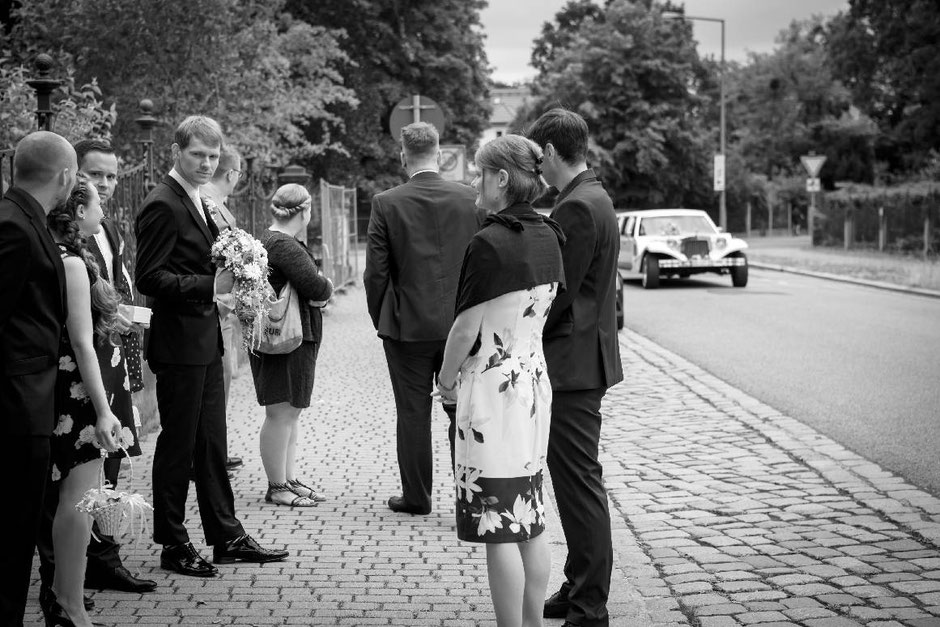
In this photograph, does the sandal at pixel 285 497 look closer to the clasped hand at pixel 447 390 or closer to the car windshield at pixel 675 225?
the clasped hand at pixel 447 390

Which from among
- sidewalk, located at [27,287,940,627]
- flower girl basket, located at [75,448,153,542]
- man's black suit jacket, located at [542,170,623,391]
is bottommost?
sidewalk, located at [27,287,940,627]

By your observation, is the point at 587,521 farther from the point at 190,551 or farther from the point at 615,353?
the point at 190,551

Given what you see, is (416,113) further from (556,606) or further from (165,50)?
(556,606)

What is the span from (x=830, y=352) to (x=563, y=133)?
920 centimetres

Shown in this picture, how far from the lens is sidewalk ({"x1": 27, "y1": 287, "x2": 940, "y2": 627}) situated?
173 inches

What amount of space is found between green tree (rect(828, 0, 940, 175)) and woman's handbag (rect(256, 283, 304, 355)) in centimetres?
3250

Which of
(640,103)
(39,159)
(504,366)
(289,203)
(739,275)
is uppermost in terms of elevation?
(640,103)

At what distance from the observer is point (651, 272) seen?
23172mm

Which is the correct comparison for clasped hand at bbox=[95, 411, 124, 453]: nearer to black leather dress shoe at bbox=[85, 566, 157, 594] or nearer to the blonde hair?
black leather dress shoe at bbox=[85, 566, 157, 594]

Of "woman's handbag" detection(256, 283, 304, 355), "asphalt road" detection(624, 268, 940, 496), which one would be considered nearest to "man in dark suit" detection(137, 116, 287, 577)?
"woman's handbag" detection(256, 283, 304, 355)

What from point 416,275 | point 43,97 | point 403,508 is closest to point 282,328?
point 416,275

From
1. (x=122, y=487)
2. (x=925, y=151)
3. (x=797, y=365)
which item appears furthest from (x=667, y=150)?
(x=122, y=487)

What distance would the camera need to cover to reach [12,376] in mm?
3436

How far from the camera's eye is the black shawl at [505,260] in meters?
3.67
